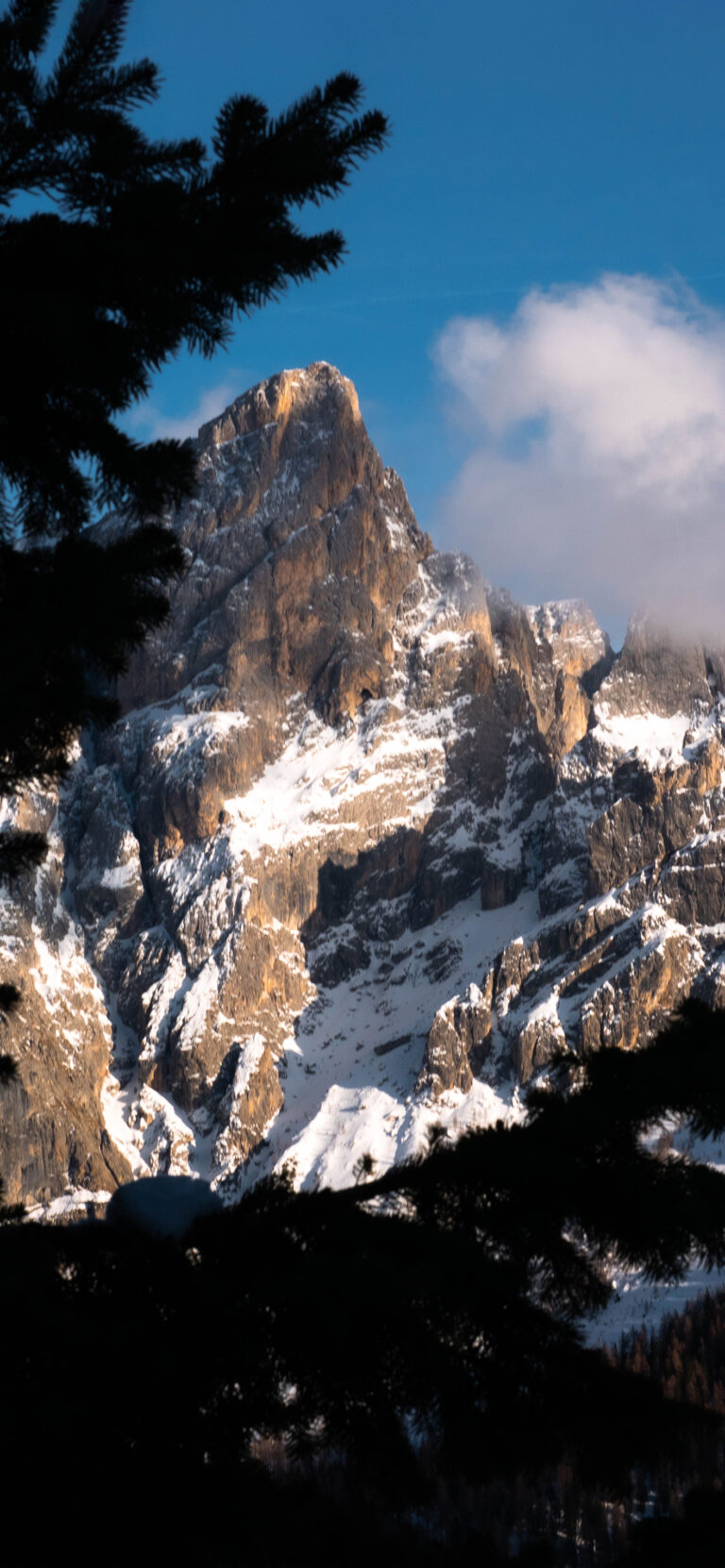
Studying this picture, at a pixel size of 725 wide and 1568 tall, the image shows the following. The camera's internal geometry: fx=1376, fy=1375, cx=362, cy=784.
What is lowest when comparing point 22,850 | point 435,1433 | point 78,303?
point 435,1433

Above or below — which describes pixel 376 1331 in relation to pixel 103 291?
below

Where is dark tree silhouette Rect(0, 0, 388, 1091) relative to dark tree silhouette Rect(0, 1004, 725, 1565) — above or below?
above

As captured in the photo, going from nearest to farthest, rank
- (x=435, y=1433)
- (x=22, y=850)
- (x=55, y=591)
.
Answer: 1. (x=435, y=1433)
2. (x=55, y=591)
3. (x=22, y=850)

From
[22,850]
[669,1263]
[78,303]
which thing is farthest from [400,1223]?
[78,303]

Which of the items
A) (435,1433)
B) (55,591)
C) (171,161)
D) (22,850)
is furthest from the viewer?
(22,850)

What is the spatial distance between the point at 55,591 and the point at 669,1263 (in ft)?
11.7

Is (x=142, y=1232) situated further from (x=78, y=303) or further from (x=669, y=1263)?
(x=78, y=303)

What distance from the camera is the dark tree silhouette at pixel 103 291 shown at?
559 centimetres

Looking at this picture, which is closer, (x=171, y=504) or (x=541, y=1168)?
(x=541, y=1168)

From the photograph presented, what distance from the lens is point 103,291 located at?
18.9 ft

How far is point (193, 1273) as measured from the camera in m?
5.23

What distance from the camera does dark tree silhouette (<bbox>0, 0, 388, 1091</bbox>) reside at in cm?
559

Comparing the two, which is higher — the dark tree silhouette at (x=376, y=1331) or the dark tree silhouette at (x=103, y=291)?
the dark tree silhouette at (x=103, y=291)

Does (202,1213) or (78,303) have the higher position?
(78,303)
